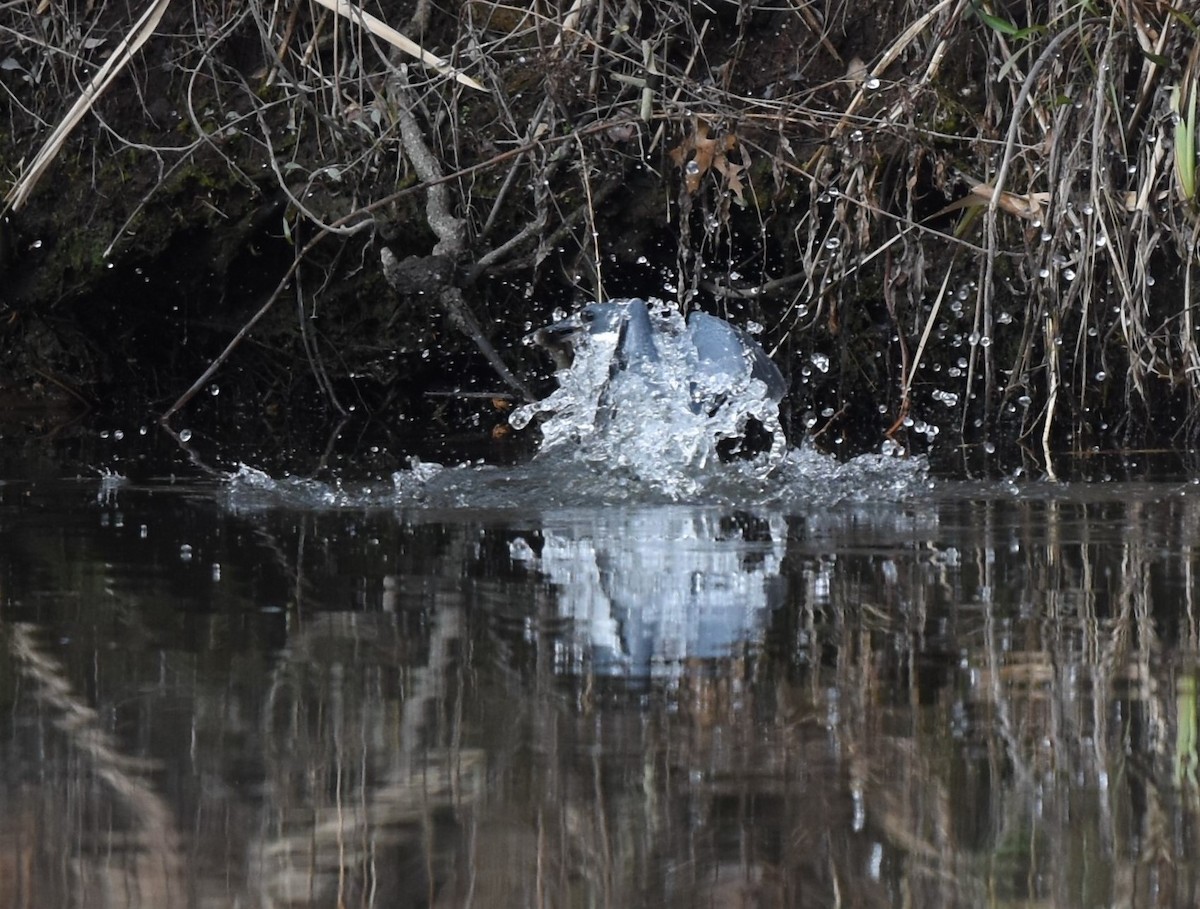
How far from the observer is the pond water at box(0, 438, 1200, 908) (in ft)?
4.68

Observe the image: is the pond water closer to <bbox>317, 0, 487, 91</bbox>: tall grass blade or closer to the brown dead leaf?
the brown dead leaf

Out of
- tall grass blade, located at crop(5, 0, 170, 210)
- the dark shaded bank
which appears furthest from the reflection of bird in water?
tall grass blade, located at crop(5, 0, 170, 210)

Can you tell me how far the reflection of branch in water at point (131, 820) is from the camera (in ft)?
4.54

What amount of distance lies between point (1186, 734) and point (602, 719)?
59 centimetres

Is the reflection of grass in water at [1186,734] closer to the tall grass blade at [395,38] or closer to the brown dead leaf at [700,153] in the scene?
the brown dead leaf at [700,153]

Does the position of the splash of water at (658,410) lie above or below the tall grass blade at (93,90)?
below

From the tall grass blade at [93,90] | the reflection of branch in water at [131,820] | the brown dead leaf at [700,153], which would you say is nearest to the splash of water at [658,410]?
the brown dead leaf at [700,153]

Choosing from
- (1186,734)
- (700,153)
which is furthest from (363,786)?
(700,153)

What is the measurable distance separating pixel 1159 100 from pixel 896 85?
0.73 m

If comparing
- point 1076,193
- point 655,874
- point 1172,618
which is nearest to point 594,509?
point 1172,618

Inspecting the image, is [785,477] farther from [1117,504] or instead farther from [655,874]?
[655,874]

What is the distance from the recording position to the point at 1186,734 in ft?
5.79

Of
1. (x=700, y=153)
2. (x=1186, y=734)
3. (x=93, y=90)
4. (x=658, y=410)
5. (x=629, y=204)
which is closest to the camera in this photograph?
(x=1186, y=734)

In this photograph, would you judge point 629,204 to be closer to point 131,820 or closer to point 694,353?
point 694,353
